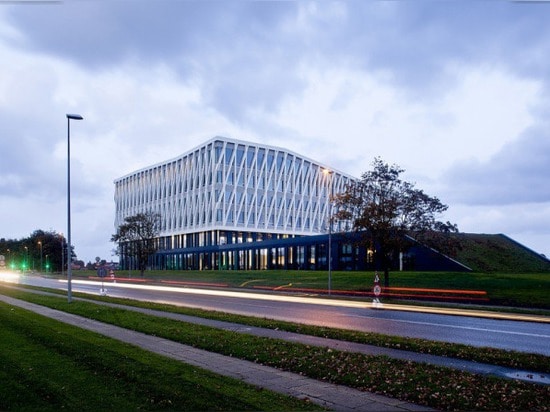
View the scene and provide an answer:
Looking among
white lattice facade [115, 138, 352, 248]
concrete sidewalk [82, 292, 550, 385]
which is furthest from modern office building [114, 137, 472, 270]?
concrete sidewalk [82, 292, 550, 385]

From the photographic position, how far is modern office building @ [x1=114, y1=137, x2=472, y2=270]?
81250 millimetres

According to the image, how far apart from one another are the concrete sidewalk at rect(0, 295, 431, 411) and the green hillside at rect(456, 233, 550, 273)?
38.5 meters

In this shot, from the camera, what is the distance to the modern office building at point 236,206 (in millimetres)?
81250

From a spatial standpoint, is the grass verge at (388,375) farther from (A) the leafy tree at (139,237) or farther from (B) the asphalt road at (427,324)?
(A) the leafy tree at (139,237)

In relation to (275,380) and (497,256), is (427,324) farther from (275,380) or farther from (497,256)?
(497,256)

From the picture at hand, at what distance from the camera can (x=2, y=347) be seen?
11.4 metres

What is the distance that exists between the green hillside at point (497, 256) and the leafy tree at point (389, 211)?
18634 mm

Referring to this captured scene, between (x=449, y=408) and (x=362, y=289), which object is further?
(x=362, y=289)

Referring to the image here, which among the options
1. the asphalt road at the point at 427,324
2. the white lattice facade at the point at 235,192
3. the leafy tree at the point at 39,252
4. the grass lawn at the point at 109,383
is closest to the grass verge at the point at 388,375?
the grass lawn at the point at 109,383

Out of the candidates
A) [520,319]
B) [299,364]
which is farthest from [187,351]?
[520,319]

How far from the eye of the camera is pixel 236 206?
8438 cm

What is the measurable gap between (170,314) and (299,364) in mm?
10842

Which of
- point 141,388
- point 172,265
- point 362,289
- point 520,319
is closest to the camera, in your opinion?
point 141,388

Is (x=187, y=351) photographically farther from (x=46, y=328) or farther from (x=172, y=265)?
(x=172, y=265)
